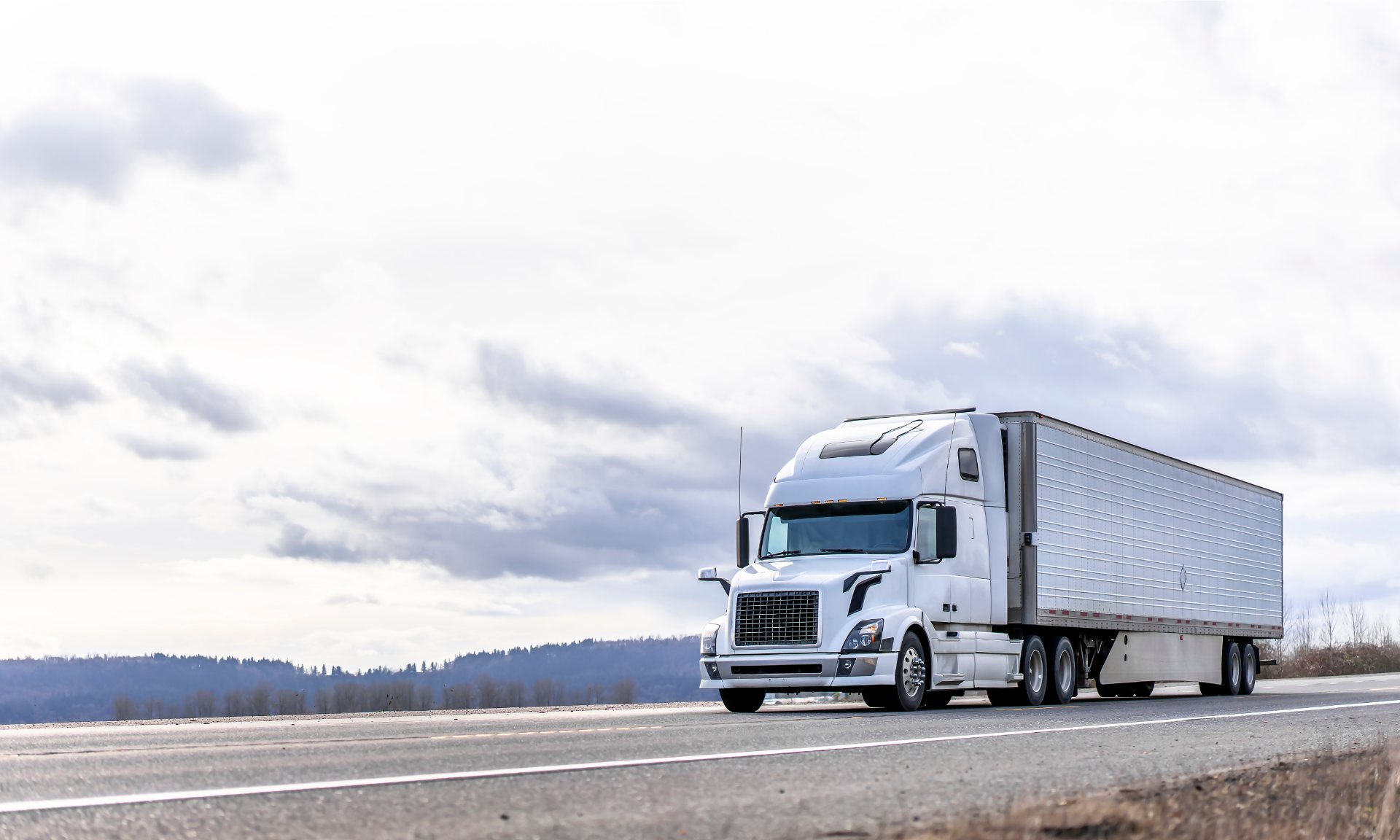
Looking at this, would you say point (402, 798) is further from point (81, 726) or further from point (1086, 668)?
point (1086, 668)

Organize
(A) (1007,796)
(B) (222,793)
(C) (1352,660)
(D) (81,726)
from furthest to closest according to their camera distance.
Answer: (C) (1352,660) < (D) (81,726) < (A) (1007,796) < (B) (222,793)

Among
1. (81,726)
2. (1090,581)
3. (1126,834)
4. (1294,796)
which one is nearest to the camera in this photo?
(1126,834)

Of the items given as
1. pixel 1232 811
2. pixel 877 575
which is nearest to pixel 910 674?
pixel 877 575

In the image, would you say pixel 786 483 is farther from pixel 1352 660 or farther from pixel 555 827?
pixel 1352 660

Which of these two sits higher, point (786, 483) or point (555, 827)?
point (786, 483)

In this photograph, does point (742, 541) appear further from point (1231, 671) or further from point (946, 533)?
point (1231, 671)

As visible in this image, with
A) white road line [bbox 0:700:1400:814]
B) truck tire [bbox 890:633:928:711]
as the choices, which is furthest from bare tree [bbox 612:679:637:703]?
white road line [bbox 0:700:1400:814]

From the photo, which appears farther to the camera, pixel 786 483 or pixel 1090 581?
pixel 1090 581

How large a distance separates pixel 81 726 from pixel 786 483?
9429mm

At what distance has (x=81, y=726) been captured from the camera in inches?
713

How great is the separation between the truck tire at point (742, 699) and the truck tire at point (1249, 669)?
14211 mm

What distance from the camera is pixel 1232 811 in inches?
299

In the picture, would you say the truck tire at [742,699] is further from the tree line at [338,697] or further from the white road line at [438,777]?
the tree line at [338,697]

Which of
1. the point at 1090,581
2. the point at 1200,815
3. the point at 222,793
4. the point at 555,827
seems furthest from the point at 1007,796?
the point at 1090,581
